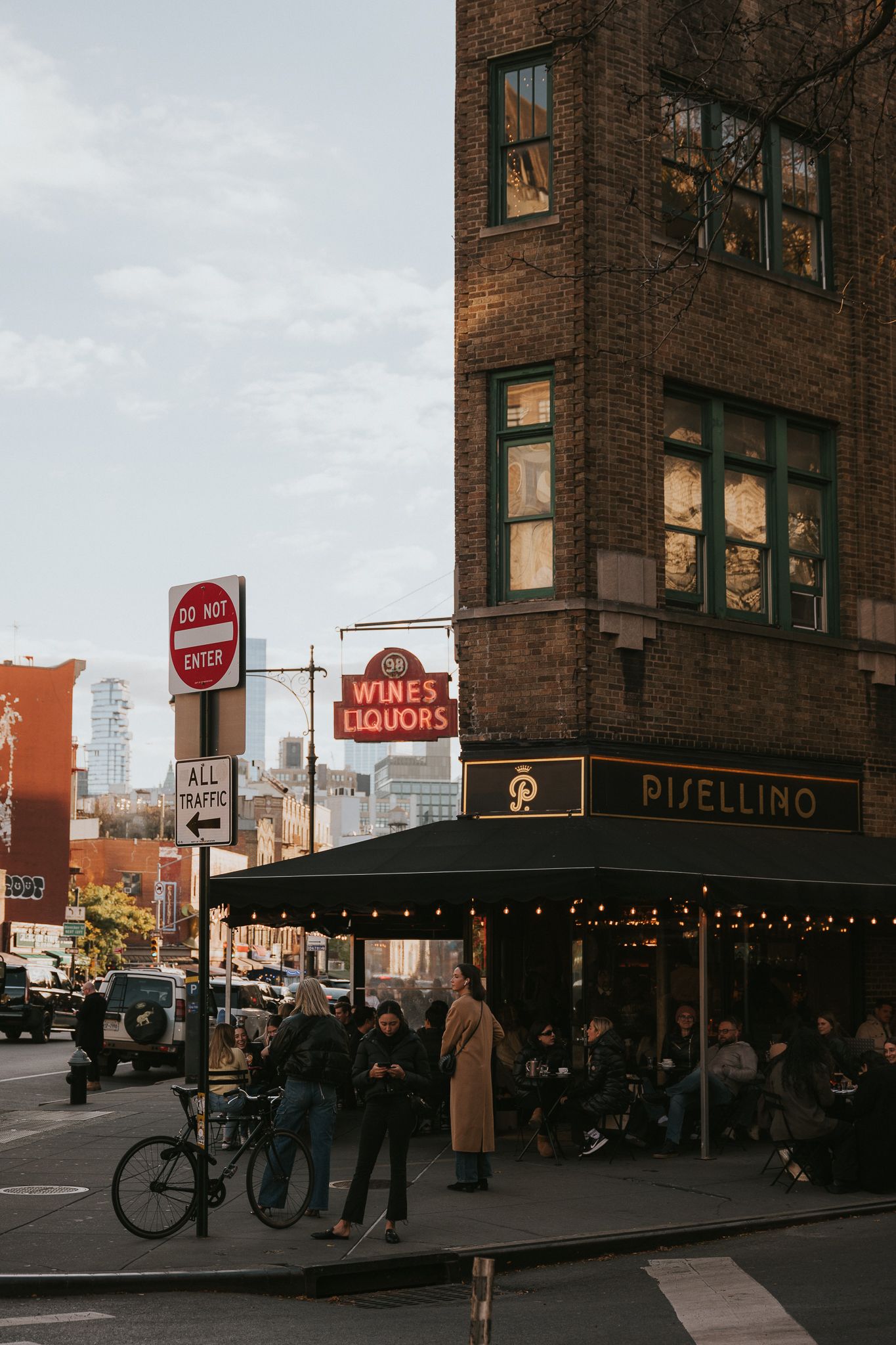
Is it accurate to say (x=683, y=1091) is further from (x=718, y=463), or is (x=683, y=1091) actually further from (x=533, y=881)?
(x=718, y=463)

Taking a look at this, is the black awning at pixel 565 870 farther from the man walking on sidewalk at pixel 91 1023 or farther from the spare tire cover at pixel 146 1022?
the spare tire cover at pixel 146 1022

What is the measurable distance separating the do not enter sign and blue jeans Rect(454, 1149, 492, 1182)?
4563mm

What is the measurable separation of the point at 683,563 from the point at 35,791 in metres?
59.2

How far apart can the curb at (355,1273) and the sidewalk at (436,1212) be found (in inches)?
0.7

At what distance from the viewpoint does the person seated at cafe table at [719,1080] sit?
14.8m

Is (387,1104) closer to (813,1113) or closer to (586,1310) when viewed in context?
(586,1310)

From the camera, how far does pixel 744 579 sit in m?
18.4

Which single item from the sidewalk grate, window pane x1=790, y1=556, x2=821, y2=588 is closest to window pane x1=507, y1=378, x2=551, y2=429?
window pane x1=790, y1=556, x2=821, y2=588

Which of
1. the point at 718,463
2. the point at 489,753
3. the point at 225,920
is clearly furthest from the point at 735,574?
the point at 225,920

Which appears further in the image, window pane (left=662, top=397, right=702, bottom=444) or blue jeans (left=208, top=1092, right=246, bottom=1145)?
window pane (left=662, top=397, right=702, bottom=444)

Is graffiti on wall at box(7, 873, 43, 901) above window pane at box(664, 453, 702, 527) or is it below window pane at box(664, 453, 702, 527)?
below

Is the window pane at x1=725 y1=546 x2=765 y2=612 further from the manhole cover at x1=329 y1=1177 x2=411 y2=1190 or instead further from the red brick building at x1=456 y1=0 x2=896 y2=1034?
the manhole cover at x1=329 y1=1177 x2=411 y2=1190

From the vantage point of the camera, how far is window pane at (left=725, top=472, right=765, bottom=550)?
18469 mm

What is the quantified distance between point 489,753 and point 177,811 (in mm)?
6817
